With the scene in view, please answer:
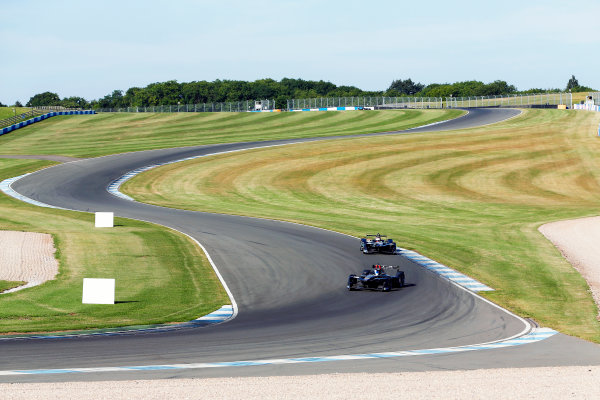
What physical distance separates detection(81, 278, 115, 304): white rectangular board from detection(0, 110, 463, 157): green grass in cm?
5941

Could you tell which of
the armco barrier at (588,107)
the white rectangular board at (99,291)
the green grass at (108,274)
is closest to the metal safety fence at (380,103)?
the armco barrier at (588,107)

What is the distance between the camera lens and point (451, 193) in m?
57.8

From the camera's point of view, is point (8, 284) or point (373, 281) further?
point (373, 281)

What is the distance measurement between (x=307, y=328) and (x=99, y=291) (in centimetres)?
740

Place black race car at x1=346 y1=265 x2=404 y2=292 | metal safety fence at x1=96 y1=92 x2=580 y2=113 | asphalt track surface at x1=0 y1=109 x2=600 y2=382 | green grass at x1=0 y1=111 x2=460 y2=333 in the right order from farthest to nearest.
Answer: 1. metal safety fence at x1=96 y1=92 x2=580 y2=113
2. black race car at x1=346 y1=265 x2=404 y2=292
3. green grass at x1=0 y1=111 x2=460 y2=333
4. asphalt track surface at x1=0 y1=109 x2=600 y2=382

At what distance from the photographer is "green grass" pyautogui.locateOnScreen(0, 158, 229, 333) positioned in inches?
870

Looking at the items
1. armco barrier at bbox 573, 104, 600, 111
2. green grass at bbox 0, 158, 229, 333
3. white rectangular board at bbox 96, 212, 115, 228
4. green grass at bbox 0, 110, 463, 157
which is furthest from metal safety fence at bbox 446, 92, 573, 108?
green grass at bbox 0, 158, 229, 333

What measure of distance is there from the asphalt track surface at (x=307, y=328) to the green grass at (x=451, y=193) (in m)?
2.46

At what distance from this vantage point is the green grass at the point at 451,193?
1185 inches

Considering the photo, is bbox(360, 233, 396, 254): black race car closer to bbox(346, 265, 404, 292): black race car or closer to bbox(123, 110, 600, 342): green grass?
bbox(123, 110, 600, 342): green grass

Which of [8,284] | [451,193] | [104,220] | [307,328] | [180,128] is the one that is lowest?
[307,328]

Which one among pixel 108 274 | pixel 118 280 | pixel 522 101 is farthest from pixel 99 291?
pixel 522 101

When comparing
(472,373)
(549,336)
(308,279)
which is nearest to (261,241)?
(308,279)

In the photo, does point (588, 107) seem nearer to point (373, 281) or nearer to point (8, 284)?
point (373, 281)
